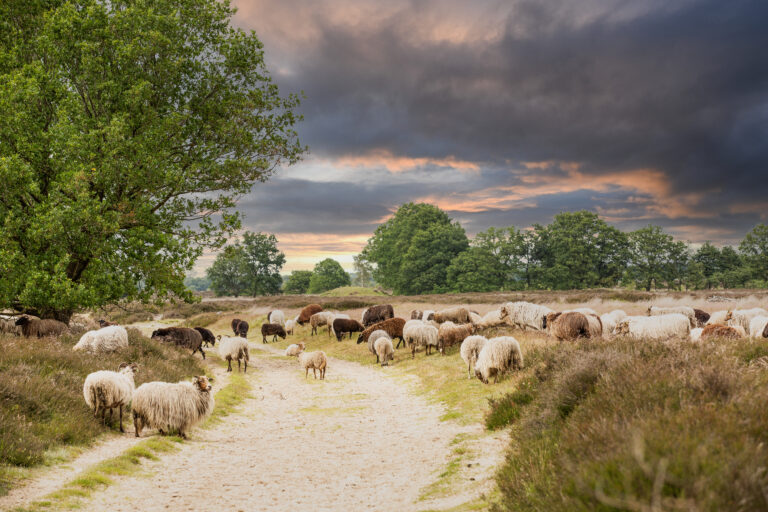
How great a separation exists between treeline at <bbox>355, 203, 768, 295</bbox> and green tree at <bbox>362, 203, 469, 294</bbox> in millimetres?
174

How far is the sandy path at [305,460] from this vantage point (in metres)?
6.19

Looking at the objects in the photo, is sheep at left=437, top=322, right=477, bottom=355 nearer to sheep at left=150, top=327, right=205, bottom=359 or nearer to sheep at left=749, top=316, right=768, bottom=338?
sheep at left=749, top=316, right=768, bottom=338

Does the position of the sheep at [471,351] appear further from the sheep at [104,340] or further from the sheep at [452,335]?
the sheep at [104,340]

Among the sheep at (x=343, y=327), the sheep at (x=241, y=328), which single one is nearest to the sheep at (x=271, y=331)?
the sheep at (x=241, y=328)

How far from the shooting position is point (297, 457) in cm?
855

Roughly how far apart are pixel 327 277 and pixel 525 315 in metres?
95.9

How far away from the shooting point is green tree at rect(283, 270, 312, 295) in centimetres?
12400

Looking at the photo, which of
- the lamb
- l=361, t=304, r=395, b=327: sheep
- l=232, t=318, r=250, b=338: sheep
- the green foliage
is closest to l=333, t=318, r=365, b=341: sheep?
l=361, t=304, r=395, b=327: sheep

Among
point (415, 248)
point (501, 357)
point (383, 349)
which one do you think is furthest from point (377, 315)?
point (415, 248)

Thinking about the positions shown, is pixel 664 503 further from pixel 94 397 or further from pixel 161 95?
pixel 161 95

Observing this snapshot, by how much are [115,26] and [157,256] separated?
27.2 ft

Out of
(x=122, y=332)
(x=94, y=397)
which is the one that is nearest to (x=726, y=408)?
(x=94, y=397)

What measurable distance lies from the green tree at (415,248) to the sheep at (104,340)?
60.7 meters

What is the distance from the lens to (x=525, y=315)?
20250 millimetres
